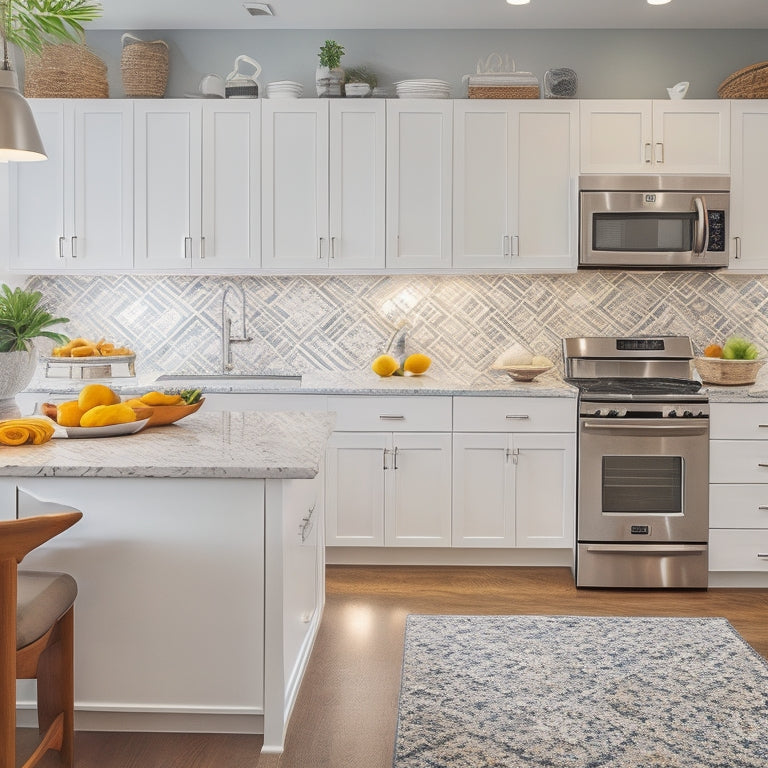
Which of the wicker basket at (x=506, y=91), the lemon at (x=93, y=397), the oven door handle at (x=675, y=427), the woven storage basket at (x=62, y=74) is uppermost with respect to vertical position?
the woven storage basket at (x=62, y=74)

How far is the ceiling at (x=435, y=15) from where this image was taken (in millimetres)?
4281

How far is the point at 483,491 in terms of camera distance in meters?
4.16

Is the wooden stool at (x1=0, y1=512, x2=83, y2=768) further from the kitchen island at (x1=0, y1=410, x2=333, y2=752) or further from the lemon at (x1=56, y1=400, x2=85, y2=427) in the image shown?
the lemon at (x1=56, y1=400, x2=85, y2=427)

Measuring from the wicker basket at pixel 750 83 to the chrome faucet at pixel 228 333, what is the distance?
2874 mm

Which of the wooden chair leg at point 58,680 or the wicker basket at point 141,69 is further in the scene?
the wicker basket at point 141,69

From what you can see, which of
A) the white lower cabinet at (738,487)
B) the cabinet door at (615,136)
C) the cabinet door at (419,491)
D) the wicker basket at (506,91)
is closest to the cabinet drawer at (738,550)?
the white lower cabinet at (738,487)

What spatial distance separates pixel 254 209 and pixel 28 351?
6.34ft

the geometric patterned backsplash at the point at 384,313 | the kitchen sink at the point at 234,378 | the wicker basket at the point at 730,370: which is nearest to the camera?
the wicker basket at the point at 730,370

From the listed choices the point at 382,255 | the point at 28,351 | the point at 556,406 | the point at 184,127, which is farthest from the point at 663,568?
the point at 184,127

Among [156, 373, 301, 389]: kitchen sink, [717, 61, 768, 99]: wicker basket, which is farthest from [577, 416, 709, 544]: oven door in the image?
[717, 61, 768, 99]: wicker basket

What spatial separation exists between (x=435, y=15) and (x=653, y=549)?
9.74 feet

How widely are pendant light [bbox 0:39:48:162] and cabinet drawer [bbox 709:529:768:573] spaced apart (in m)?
3.35

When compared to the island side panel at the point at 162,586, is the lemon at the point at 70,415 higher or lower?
higher

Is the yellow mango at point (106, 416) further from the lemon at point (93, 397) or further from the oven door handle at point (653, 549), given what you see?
the oven door handle at point (653, 549)
